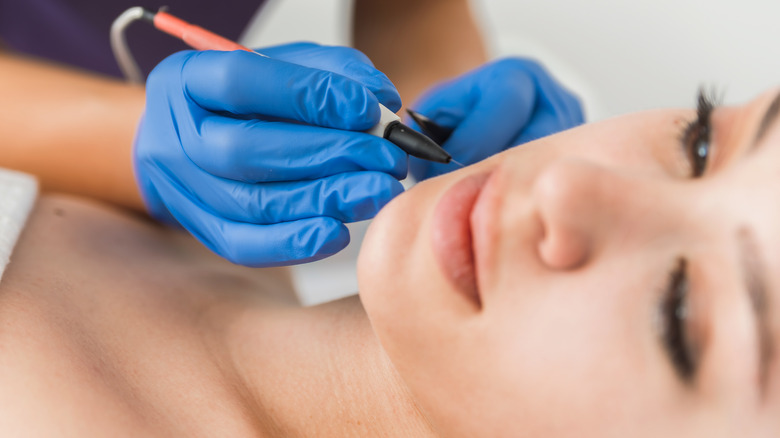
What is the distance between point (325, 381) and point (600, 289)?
0.45 meters

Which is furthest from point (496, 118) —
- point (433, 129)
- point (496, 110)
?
point (433, 129)

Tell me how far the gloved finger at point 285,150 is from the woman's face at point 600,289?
0.14 meters

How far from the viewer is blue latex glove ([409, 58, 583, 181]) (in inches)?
44.0

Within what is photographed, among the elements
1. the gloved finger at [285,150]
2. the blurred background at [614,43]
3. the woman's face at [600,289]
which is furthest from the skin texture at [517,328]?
the blurred background at [614,43]

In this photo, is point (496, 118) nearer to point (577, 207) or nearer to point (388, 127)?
point (388, 127)

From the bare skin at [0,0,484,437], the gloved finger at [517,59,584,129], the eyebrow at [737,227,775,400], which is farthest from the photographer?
the gloved finger at [517,59,584,129]

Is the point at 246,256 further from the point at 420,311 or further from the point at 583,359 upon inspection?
the point at 583,359

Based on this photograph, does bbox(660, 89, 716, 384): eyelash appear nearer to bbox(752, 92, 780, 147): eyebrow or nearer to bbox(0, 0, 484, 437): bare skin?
bbox(752, 92, 780, 147): eyebrow

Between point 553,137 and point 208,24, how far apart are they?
43.4 inches

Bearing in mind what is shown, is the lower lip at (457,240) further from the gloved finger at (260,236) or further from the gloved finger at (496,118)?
the gloved finger at (496,118)

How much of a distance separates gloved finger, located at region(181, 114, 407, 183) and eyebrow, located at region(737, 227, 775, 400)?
1.48ft

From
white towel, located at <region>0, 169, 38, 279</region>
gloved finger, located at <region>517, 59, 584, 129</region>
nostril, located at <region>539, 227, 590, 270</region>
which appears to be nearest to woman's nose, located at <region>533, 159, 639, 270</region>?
nostril, located at <region>539, 227, 590, 270</region>

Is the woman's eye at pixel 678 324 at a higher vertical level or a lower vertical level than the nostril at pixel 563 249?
lower

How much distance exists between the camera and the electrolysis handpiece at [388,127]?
84cm
